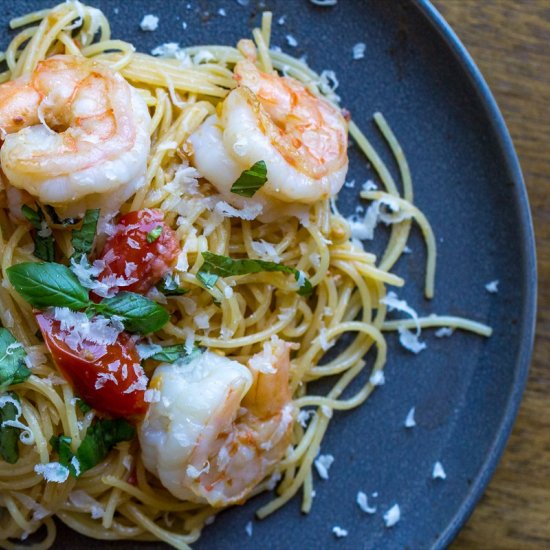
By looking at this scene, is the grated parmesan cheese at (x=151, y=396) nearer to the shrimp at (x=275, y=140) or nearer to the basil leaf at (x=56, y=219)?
the basil leaf at (x=56, y=219)

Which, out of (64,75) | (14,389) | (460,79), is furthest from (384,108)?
(14,389)

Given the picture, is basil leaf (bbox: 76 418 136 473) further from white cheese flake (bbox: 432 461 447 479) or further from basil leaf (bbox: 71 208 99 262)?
white cheese flake (bbox: 432 461 447 479)

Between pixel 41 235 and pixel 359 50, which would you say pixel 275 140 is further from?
pixel 41 235

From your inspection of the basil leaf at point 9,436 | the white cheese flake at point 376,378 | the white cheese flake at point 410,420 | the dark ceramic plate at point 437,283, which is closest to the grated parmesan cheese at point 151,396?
the basil leaf at point 9,436

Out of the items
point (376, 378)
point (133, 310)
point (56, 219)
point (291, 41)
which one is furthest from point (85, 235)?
point (376, 378)

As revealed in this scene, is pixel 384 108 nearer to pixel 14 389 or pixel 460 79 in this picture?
pixel 460 79

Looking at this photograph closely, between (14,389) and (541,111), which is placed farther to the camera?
(541,111)
